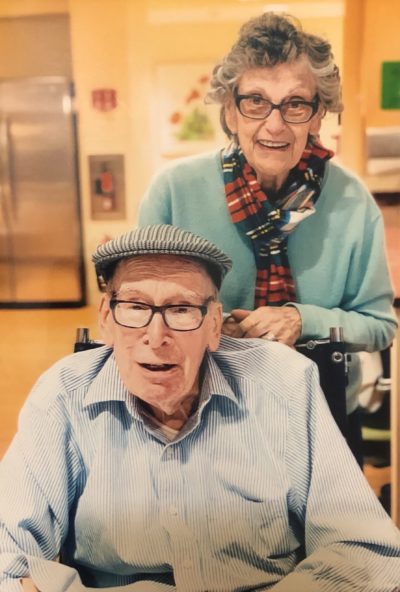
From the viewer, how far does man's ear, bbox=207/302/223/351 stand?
1031 mm

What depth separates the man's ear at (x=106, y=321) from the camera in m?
1.03

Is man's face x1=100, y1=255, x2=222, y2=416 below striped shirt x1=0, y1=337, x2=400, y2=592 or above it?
above

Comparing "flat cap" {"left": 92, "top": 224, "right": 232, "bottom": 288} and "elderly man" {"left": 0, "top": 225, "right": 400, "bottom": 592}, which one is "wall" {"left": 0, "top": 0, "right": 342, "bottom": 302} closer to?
"flat cap" {"left": 92, "top": 224, "right": 232, "bottom": 288}

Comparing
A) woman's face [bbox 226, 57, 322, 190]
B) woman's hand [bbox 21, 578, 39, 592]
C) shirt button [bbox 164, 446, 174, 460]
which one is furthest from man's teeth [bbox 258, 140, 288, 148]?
woman's hand [bbox 21, 578, 39, 592]

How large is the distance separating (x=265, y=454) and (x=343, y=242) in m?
0.42

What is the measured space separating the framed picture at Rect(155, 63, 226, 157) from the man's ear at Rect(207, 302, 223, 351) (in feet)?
0.97

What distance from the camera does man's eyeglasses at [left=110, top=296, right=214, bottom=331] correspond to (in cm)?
99

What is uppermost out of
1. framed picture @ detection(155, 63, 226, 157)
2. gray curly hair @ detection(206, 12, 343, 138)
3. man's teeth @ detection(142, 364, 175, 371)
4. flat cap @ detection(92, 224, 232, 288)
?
gray curly hair @ detection(206, 12, 343, 138)

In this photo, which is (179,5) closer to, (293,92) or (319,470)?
(293,92)

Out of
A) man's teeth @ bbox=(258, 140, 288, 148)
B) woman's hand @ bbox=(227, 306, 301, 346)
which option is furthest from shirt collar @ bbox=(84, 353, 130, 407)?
man's teeth @ bbox=(258, 140, 288, 148)

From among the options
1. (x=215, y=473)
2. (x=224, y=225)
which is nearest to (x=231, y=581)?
(x=215, y=473)

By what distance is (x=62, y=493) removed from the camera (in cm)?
Answer: 103

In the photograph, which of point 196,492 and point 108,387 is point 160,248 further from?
point 196,492

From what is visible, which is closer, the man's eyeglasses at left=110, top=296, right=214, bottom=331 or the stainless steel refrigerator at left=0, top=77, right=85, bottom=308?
the man's eyeglasses at left=110, top=296, right=214, bottom=331
